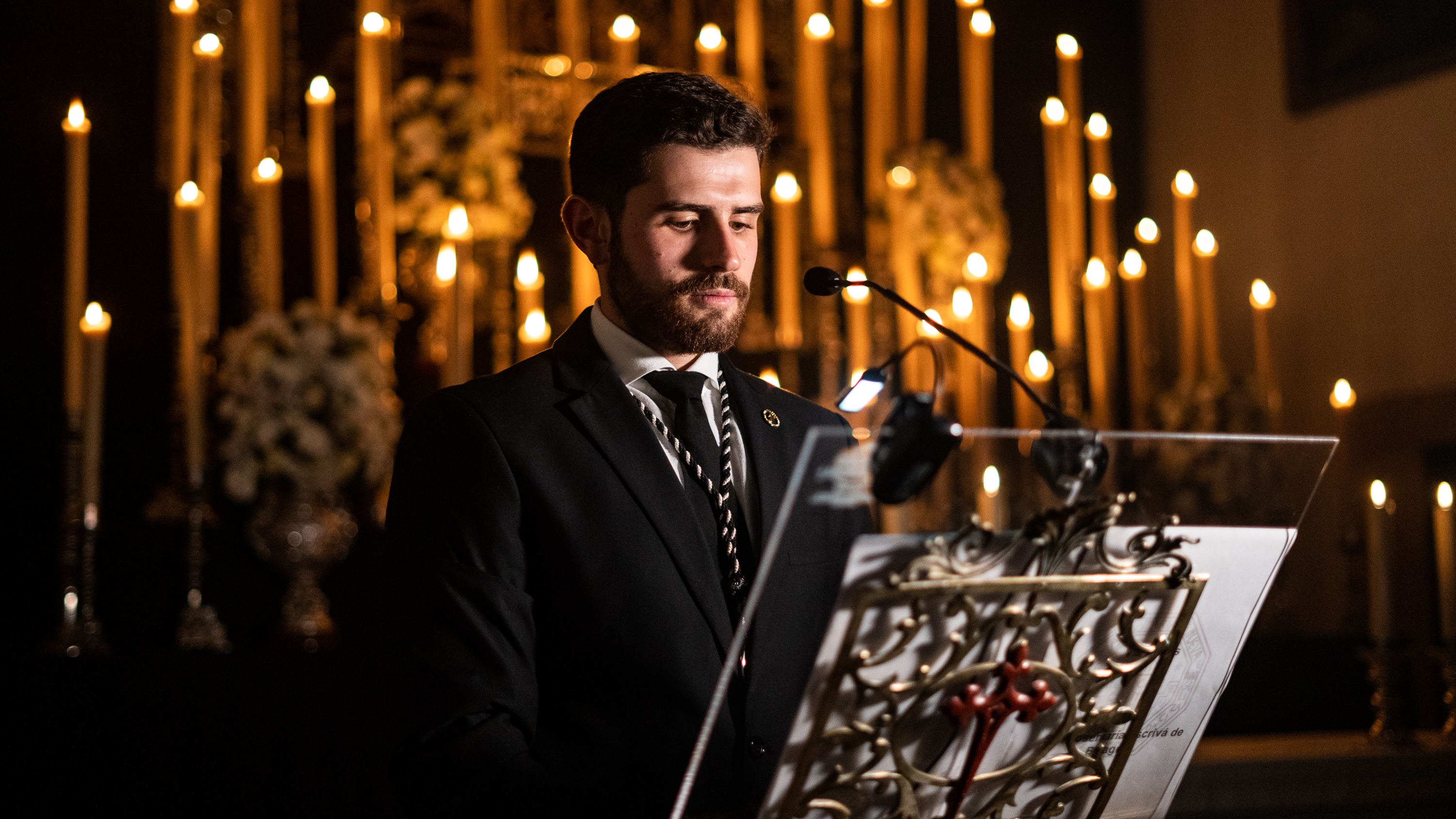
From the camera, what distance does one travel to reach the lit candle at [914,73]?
4.05 metres

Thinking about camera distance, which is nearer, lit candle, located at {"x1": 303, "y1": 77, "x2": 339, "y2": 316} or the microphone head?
the microphone head

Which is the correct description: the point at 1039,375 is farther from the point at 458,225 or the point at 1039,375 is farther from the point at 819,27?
the point at 458,225

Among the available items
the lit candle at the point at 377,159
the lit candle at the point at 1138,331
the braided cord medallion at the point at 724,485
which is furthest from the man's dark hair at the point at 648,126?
the lit candle at the point at 1138,331

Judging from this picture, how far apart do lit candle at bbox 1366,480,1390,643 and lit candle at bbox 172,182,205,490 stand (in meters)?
2.22

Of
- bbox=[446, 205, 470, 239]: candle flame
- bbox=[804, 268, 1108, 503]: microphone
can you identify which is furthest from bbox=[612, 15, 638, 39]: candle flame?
bbox=[804, 268, 1108, 503]: microphone

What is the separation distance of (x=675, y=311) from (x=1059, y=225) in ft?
9.02

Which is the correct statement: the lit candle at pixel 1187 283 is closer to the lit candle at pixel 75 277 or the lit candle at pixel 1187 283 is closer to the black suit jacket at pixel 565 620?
the black suit jacket at pixel 565 620

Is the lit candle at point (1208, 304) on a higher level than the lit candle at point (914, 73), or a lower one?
lower

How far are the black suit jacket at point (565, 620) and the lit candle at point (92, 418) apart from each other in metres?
1.39

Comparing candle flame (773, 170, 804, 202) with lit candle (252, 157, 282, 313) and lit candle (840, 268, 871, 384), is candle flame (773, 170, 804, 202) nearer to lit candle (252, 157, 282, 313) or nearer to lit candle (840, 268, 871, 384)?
lit candle (840, 268, 871, 384)

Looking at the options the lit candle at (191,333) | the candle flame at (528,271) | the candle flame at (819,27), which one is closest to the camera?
the lit candle at (191,333)

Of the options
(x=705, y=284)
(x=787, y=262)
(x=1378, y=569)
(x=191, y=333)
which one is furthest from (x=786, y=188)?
(x=705, y=284)

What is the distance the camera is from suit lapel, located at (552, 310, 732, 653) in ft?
4.20

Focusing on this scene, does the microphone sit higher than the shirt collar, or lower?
lower
